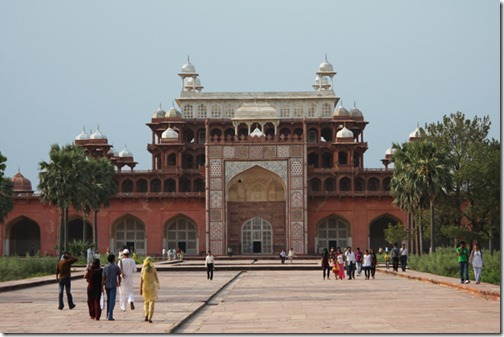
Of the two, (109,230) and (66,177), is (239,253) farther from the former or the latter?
(66,177)

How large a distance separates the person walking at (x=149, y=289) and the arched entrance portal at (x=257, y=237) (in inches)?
2043

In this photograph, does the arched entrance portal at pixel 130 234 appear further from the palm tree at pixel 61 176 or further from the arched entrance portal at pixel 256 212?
the palm tree at pixel 61 176

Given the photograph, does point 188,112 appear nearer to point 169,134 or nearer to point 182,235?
point 169,134

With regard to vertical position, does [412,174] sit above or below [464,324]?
above

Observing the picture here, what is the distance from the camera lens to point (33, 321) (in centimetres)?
1684

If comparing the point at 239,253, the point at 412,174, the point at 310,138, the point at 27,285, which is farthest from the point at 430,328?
the point at 310,138

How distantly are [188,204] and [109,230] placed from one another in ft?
18.8

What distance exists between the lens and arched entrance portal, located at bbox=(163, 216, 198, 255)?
7119 cm

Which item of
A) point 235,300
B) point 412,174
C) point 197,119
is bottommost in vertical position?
point 235,300

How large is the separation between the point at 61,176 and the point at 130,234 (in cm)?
2054

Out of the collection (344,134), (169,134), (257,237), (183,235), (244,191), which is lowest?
(257,237)

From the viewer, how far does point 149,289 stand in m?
16.8

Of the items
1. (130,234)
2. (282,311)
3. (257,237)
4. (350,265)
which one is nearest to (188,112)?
(130,234)

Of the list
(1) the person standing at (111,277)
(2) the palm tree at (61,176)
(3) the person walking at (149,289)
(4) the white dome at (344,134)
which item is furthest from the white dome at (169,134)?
(3) the person walking at (149,289)
